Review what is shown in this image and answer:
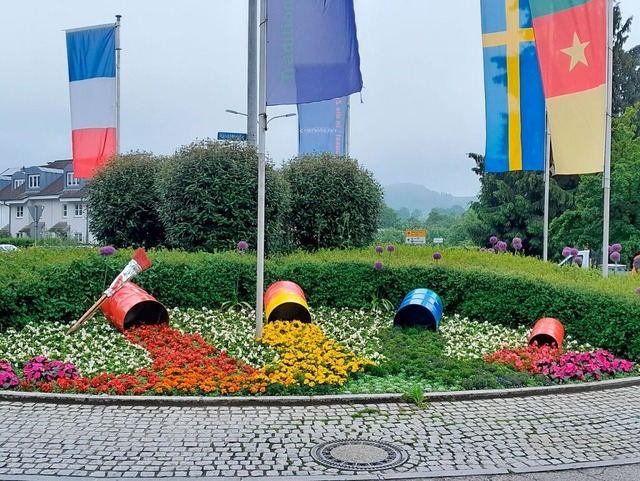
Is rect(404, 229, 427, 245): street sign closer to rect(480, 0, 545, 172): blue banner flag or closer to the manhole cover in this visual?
rect(480, 0, 545, 172): blue banner flag

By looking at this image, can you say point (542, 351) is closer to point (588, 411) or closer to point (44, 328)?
point (588, 411)

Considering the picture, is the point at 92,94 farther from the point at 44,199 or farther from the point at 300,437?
the point at 44,199

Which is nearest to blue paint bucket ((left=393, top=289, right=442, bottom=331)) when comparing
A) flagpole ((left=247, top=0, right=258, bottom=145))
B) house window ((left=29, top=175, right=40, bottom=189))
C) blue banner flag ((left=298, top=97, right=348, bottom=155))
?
A: flagpole ((left=247, top=0, right=258, bottom=145))

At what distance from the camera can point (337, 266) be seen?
13.2 metres

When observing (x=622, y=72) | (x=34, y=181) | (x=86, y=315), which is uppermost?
(x=622, y=72)

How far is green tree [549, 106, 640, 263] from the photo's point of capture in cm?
3034

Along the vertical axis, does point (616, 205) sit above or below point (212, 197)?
above

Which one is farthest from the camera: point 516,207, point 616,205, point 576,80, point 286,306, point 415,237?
point 516,207

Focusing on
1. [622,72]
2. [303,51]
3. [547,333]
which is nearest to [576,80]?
[547,333]

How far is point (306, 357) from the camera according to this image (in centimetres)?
889

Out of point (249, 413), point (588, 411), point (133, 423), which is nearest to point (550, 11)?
point (588, 411)

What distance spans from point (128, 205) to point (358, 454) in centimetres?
1336

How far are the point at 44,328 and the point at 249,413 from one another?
4776mm

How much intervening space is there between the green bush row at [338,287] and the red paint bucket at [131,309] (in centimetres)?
83
